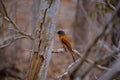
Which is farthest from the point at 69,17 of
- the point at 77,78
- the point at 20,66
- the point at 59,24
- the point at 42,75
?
the point at 77,78

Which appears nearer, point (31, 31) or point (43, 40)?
point (43, 40)

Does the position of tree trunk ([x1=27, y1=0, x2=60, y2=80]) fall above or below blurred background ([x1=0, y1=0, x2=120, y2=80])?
above

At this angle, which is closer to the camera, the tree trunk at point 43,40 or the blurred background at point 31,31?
the tree trunk at point 43,40

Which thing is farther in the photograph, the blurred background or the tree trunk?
the blurred background

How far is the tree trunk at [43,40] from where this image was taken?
347 centimetres

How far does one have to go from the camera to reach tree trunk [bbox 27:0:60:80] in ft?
11.4

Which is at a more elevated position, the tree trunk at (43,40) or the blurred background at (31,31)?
the tree trunk at (43,40)

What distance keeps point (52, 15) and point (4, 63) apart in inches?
204

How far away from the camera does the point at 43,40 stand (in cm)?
357

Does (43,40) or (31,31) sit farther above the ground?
(43,40)

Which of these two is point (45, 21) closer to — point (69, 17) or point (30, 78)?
point (30, 78)

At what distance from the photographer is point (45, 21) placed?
351cm

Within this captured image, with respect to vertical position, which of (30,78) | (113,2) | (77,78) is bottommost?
(30,78)

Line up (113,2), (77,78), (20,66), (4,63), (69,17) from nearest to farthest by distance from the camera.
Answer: (77,78) < (113,2) < (4,63) < (20,66) < (69,17)
